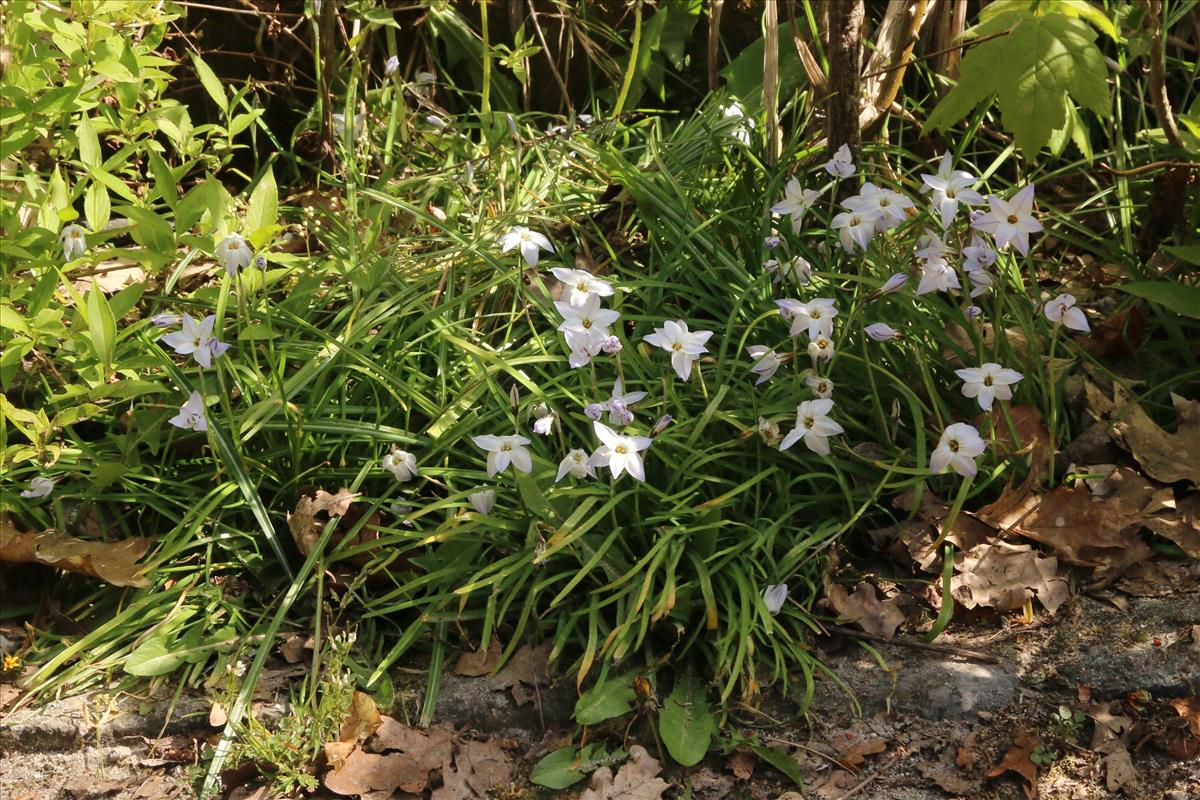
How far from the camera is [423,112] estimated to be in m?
4.02

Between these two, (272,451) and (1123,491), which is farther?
(272,451)

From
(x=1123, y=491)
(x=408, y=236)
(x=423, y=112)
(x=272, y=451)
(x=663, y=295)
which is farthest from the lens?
(x=423, y=112)

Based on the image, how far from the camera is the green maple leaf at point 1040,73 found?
2457mm

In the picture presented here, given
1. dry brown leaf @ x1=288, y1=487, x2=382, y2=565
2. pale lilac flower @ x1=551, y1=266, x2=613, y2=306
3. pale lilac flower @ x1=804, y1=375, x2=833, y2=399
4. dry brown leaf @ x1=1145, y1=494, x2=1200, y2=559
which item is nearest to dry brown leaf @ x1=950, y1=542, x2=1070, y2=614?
dry brown leaf @ x1=1145, y1=494, x2=1200, y2=559

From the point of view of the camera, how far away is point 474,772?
7.62 ft

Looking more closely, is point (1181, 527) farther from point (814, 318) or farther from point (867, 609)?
point (814, 318)

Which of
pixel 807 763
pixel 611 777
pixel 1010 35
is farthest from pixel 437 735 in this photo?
pixel 1010 35

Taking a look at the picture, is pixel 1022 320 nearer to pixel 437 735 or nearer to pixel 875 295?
pixel 875 295

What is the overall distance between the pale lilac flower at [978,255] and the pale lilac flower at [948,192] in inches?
3.0

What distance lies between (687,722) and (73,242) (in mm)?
1837

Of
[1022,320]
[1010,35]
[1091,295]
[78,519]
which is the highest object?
[1010,35]

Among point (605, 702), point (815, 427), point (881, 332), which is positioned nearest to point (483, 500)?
point (605, 702)

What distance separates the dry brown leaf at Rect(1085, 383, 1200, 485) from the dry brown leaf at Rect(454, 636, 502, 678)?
156 cm

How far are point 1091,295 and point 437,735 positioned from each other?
2176mm
